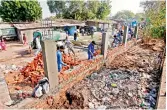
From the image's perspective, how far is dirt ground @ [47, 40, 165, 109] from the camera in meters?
5.97

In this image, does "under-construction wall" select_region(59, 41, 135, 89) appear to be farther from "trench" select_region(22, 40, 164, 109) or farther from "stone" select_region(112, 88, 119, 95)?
"stone" select_region(112, 88, 119, 95)

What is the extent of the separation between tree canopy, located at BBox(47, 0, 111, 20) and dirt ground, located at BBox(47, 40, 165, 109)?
20.9 metres

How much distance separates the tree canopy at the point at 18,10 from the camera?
21906 mm

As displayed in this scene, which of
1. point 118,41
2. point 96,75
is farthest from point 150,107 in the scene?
point 118,41

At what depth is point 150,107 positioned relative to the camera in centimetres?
585

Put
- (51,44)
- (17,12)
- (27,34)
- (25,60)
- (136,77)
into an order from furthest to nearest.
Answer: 1. (17,12)
2. (27,34)
3. (25,60)
4. (136,77)
5. (51,44)

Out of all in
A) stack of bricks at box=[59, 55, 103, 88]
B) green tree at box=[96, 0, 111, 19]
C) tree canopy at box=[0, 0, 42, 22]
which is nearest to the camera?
stack of bricks at box=[59, 55, 103, 88]

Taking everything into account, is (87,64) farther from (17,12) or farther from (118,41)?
(17,12)

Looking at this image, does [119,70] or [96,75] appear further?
[119,70]

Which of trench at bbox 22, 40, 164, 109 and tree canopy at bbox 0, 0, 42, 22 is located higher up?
tree canopy at bbox 0, 0, 42, 22

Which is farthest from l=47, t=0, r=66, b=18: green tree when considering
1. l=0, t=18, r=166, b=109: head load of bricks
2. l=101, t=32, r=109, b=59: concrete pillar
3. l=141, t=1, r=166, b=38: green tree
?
l=101, t=32, r=109, b=59: concrete pillar

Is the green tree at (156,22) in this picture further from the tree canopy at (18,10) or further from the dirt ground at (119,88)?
the tree canopy at (18,10)

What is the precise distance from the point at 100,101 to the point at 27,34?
40.8ft

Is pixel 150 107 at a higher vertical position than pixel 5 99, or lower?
lower
